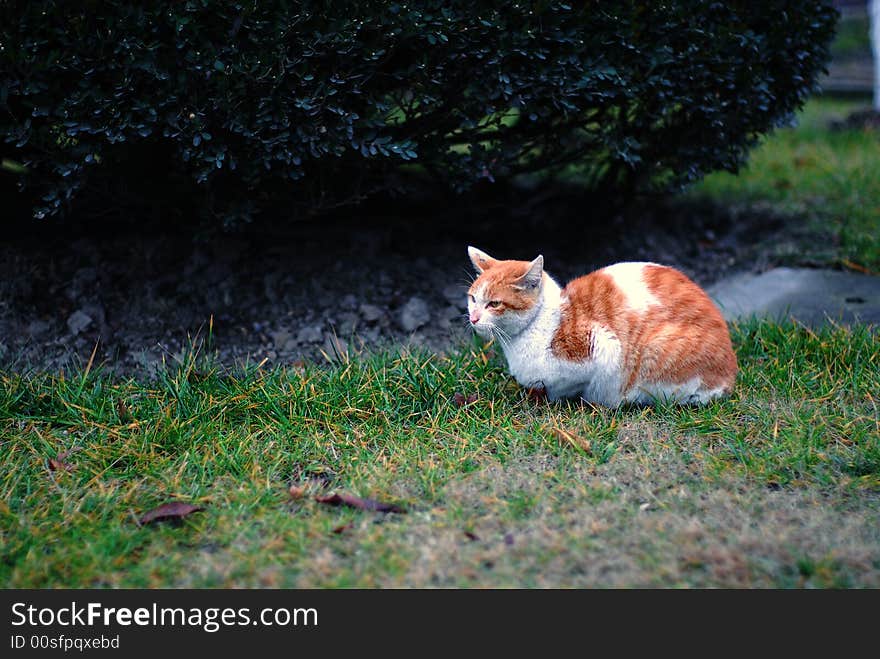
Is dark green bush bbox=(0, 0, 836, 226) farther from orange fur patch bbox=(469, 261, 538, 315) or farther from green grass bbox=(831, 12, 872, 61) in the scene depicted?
green grass bbox=(831, 12, 872, 61)

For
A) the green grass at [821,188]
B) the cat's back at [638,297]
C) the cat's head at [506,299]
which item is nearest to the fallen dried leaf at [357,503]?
the cat's head at [506,299]

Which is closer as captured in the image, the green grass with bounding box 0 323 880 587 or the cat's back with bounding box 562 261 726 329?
the green grass with bounding box 0 323 880 587

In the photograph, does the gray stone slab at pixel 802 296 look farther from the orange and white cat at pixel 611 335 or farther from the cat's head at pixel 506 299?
the cat's head at pixel 506 299

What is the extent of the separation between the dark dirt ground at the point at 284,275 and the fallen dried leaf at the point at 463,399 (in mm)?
645

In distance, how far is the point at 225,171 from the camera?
4012 mm

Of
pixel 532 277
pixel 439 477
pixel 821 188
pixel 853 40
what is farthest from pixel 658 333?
pixel 853 40

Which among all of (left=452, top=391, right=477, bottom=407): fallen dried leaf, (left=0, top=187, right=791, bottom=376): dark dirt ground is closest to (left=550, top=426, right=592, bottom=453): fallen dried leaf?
(left=452, top=391, right=477, bottom=407): fallen dried leaf

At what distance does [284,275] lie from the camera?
4.71 meters

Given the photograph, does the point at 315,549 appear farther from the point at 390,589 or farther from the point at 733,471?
the point at 733,471

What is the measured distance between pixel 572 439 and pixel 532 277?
69 cm

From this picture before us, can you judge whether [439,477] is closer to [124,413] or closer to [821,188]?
[124,413]

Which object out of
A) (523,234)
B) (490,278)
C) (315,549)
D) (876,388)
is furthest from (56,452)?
(876,388)

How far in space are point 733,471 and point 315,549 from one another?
5.18 ft

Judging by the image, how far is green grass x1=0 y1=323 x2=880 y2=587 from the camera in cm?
261
